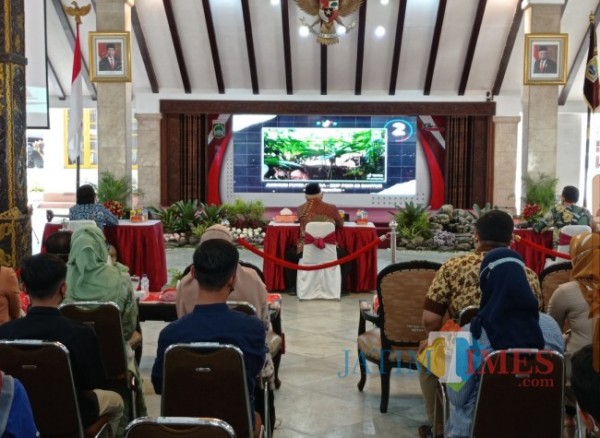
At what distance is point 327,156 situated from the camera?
17359 millimetres

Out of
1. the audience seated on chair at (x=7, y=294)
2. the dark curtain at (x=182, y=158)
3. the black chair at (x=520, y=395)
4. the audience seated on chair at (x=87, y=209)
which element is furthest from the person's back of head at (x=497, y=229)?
the dark curtain at (x=182, y=158)

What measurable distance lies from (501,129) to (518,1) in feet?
10.6

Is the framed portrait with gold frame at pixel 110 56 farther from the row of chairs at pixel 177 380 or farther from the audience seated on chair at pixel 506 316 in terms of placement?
the audience seated on chair at pixel 506 316

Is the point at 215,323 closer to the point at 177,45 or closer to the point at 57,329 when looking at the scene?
the point at 57,329

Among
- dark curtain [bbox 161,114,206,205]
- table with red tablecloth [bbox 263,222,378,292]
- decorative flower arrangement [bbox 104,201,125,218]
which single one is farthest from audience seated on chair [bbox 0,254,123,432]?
dark curtain [bbox 161,114,206,205]

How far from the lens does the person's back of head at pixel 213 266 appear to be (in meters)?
3.01

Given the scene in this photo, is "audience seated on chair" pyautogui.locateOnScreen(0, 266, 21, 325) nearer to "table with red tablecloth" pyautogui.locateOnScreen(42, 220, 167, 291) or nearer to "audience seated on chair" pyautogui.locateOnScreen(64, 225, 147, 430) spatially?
"audience seated on chair" pyautogui.locateOnScreen(64, 225, 147, 430)

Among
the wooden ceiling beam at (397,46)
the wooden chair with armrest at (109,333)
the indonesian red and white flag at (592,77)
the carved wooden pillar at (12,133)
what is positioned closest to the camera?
the wooden chair with armrest at (109,333)

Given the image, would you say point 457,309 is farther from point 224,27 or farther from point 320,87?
point 320,87

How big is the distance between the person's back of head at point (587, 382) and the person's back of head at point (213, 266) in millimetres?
1612

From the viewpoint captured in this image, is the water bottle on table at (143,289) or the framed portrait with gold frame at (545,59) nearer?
the water bottle on table at (143,289)

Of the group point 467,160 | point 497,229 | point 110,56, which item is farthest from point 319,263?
point 467,160

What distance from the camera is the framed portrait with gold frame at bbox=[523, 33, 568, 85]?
40.7 ft

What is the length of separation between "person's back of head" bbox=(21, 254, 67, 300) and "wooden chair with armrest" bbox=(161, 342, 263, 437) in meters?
0.62
